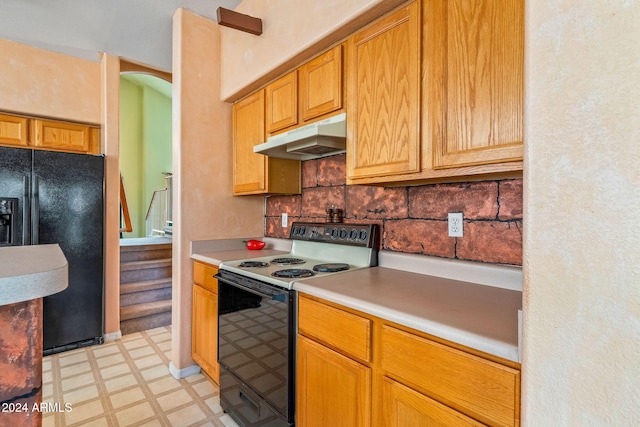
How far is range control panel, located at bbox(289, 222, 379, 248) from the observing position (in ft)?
6.03

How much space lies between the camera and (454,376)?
92cm

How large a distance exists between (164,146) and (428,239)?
25.4 ft

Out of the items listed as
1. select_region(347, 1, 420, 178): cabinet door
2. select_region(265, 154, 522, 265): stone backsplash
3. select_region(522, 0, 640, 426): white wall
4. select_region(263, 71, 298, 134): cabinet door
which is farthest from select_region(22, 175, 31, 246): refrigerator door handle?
select_region(522, 0, 640, 426): white wall

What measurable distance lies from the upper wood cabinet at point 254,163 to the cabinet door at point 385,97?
819mm

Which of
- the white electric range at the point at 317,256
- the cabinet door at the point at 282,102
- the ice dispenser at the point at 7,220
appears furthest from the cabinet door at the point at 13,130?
the white electric range at the point at 317,256

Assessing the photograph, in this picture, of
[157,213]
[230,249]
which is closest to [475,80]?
[230,249]

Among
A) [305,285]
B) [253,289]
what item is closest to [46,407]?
[253,289]

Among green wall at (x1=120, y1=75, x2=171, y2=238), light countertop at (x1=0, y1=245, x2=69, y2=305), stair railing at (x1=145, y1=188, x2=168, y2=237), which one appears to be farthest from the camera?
green wall at (x1=120, y1=75, x2=171, y2=238)

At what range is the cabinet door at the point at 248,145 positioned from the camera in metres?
2.32

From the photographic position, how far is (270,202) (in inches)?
109

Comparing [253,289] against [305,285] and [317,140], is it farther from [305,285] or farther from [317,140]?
[317,140]

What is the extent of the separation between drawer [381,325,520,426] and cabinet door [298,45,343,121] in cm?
121

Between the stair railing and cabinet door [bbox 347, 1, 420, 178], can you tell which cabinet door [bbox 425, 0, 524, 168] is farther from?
the stair railing

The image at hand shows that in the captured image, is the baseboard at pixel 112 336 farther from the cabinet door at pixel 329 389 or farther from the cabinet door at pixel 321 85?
the cabinet door at pixel 321 85
